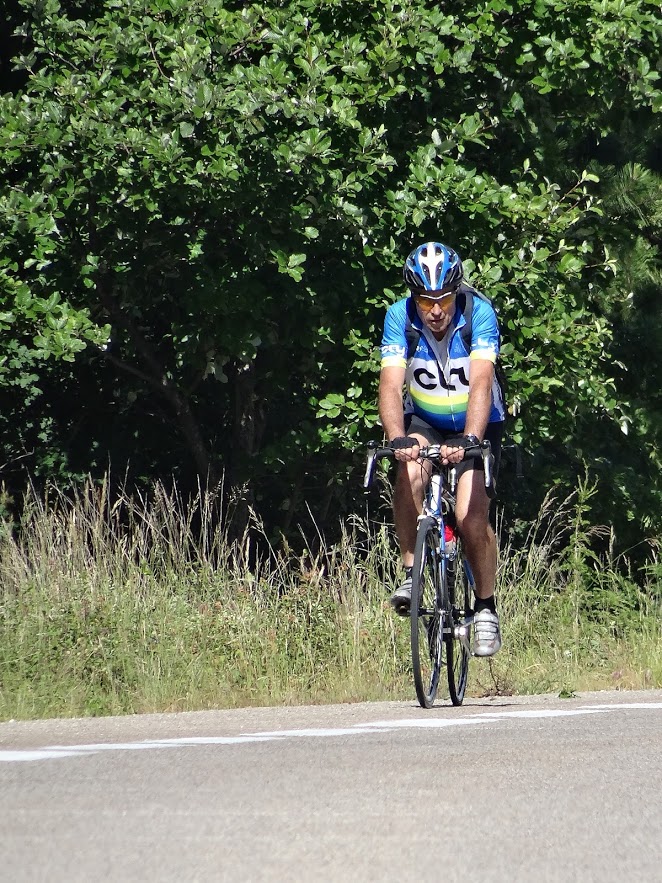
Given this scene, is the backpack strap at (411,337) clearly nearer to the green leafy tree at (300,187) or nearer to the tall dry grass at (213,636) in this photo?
the tall dry grass at (213,636)

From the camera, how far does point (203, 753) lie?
612 centimetres

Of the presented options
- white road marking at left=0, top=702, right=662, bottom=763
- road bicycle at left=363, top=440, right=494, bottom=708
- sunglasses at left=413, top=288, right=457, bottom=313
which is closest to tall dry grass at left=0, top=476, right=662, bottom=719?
road bicycle at left=363, top=440, right=494, bottom=708

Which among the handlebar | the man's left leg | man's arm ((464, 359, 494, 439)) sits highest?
man's arm ((464, 359, 494, 439))

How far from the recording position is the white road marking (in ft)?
20.3

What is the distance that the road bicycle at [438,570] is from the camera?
8219 mm

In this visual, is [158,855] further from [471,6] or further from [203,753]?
[471,6]

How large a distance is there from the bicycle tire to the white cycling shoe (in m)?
0.07

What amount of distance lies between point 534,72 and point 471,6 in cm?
78

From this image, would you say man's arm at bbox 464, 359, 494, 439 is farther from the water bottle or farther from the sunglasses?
the water bottle

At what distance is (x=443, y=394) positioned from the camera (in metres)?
8.67

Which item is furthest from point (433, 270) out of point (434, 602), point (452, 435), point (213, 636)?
point (213, 636)

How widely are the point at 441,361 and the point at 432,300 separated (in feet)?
1.07

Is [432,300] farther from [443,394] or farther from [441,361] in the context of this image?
[443,394]

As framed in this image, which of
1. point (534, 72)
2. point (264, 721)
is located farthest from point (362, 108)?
point (264, 721)
